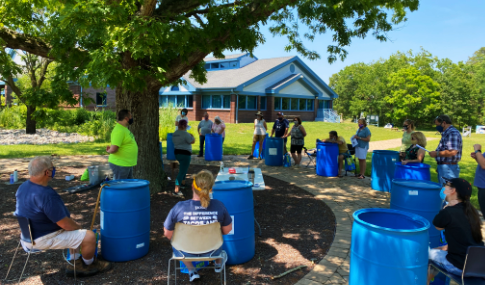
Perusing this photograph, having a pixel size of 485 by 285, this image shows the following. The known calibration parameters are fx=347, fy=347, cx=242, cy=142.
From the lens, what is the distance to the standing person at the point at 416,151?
6.87 metres

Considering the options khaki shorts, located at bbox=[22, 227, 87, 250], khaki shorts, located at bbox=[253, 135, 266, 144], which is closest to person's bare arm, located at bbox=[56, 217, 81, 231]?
khaki shorts, located at bbox=[22, 227, 87, 250]

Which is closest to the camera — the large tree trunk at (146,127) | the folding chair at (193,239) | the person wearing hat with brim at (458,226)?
the person wearing hat with brim at (458,226)

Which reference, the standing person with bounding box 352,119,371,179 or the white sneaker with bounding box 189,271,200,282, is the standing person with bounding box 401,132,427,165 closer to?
the standing person with bounding box 352,119,371,179

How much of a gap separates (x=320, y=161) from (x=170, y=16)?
18.9 feet

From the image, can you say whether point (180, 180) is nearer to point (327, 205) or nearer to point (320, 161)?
point (327, 205)

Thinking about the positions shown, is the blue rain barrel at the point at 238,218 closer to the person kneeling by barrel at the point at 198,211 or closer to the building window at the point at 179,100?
the person kneeling by barrel at the point at 198,211

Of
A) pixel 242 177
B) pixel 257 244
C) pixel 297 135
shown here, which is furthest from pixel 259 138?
pixel 257 244

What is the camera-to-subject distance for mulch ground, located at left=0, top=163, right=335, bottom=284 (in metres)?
3.99

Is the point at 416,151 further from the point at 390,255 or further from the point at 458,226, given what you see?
the point at 390,255

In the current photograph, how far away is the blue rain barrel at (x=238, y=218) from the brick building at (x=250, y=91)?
2380 cm

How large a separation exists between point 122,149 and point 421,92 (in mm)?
46871

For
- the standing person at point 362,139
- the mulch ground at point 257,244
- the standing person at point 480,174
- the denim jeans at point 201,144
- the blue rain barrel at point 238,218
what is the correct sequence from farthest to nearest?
the denim jeans at point 201,144
the standing person at point 362,139
the standing person at point 480,174
the blue rain barrel at point 238,218
the mulch ground at point 257,244

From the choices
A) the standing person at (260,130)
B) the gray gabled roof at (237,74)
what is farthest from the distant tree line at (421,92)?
the standing person at (260,130)

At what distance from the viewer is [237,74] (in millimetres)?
32719
